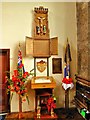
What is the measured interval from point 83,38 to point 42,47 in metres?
1.21

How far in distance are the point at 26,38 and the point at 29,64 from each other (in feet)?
2.54

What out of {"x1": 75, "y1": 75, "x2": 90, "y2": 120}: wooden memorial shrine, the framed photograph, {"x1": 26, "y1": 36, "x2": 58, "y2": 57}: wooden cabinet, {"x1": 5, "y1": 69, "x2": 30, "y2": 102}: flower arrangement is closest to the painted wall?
the framed photograph

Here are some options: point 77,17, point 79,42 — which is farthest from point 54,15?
point 79,42

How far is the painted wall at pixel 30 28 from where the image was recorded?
5305 mm

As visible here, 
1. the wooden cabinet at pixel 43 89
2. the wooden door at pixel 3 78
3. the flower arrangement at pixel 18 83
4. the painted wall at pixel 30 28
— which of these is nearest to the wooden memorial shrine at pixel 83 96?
the painted wall at pixel 30 28

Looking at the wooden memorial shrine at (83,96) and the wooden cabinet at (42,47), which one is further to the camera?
the wooden cabinet at (42,47)

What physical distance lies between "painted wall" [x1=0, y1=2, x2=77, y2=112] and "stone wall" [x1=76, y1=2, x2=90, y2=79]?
0.82 feet

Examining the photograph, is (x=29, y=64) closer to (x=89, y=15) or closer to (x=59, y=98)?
(x=59, y=98)

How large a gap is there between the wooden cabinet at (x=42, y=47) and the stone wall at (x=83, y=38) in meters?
0.71

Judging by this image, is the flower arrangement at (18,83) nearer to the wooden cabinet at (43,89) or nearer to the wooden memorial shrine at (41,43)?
the wooden cabinet at (43,89)

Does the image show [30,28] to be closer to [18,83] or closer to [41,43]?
[41,43]

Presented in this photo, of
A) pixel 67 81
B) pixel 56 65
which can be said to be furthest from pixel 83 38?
pixel 67 81

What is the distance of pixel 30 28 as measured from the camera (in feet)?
17.6

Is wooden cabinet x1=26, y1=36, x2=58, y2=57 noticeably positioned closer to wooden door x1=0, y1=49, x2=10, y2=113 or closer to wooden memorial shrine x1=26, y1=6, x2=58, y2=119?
wooden memorial shrine x1=26, y1=6, x2=58, y2=119
